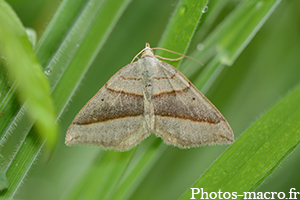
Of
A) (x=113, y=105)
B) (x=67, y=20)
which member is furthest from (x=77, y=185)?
(x=67, y=20)

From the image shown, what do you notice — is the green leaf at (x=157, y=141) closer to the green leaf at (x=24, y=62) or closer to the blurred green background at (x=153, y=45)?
the blurred green background at (x=153, y=45)

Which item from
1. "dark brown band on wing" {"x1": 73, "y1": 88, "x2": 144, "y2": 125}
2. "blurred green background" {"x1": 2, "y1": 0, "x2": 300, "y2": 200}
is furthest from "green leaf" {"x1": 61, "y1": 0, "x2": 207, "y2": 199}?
"blurred green background" {"x1": 2, "y1": 0, "x2": 300, "y2": 200}

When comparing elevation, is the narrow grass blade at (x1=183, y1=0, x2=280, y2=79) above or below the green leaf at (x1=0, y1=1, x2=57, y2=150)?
above

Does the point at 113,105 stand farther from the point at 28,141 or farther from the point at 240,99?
the point at 240,99

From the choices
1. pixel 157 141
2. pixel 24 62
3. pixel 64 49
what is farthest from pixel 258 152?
pixel 64 49

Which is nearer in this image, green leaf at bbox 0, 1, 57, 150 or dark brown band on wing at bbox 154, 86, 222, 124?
green leaf at bbox 0, 1, 57, 150

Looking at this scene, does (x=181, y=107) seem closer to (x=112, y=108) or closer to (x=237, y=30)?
(x=112, y=108)

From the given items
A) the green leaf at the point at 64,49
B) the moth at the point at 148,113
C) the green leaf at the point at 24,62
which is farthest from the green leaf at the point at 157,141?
the green leaf at the point at 24,62

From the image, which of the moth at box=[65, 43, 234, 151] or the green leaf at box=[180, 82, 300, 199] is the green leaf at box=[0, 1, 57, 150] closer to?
the moth at box=[65, 43, 234, 151]
